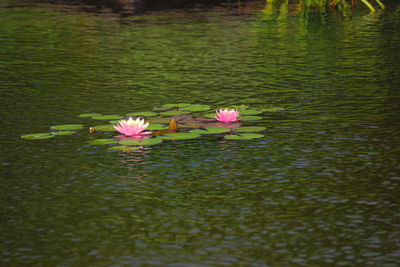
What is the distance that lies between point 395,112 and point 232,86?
3.08m

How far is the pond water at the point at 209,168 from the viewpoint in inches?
220

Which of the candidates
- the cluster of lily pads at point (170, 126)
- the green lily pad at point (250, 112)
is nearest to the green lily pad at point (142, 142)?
the cluster of lily pads at point (170, 126)

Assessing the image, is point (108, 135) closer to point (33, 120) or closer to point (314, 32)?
point (33, 120)

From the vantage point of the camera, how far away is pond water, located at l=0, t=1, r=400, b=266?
5582mm

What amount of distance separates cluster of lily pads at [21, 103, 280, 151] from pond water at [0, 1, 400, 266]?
147 mm

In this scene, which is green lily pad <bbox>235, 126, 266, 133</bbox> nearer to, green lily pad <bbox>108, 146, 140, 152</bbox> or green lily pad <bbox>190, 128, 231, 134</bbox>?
green lily pad <bbox>190, 128, 231, 134</bbox>

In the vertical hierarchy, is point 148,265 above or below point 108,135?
below

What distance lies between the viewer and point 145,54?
1684 centimetres

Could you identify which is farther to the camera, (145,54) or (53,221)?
(145,54)

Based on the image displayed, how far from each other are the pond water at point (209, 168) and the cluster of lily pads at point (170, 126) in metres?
0.15

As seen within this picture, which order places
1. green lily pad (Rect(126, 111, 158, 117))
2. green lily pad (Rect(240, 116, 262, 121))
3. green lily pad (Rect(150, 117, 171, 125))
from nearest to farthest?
green lily pad (Rect(150, 117, 171, 125)) → green lily pad (Rect(240, 116, 262, 121)) → green lily pad (Rect(126, 111, 158, 117))

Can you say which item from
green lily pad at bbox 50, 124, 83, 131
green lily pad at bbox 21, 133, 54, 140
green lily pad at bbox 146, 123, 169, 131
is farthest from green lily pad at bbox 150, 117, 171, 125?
green lily pad at bbox 21, 133, 54, 140

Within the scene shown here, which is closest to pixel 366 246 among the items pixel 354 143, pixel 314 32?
pixel 354 143

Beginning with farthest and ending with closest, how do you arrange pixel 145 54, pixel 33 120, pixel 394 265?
pixel 145 54 → pixel 33 120 → pixel 394 265
